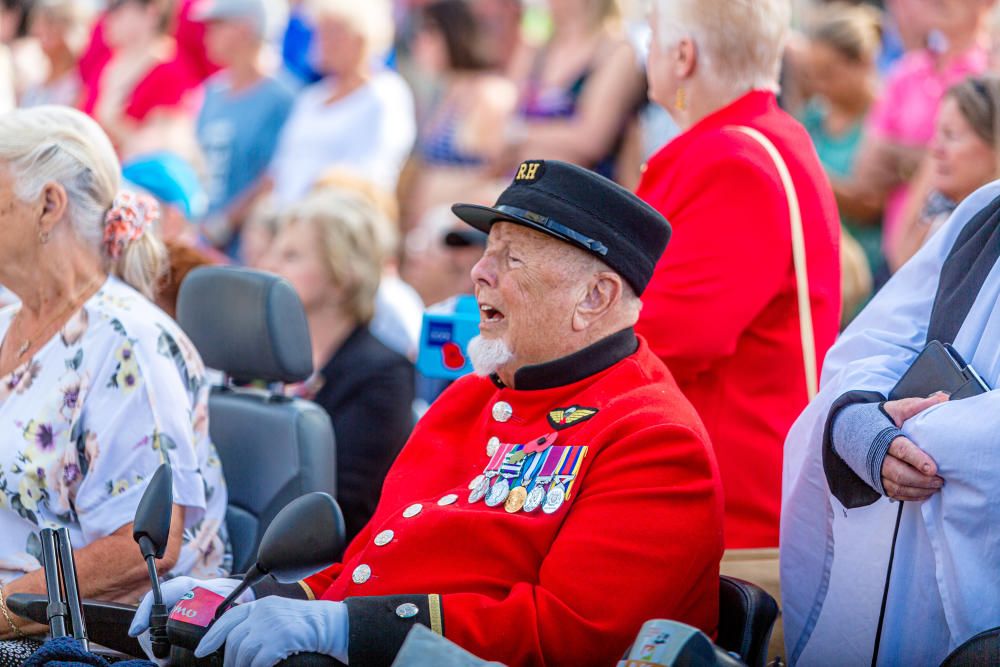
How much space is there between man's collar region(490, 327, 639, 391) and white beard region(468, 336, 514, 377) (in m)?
0.05

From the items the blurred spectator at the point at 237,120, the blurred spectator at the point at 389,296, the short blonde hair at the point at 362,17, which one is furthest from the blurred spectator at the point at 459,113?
the blurred spectator at the point at 389,296

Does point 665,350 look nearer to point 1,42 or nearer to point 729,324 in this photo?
point 729,324

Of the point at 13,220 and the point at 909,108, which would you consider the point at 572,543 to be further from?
the point at 909,108

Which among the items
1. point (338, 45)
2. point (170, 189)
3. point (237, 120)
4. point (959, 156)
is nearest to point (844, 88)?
point (338, 45)

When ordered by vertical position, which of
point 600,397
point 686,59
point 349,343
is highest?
point 686,59

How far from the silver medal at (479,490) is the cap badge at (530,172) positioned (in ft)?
2.08

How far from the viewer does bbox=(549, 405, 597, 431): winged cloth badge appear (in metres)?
2.99

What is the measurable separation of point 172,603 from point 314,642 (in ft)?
1.62

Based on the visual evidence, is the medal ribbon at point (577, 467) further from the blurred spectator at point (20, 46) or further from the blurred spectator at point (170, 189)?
the blurred spectator at point (20, 46)

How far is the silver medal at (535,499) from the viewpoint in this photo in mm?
2898

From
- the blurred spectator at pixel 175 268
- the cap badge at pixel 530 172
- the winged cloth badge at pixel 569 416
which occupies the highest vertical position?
the cap badge at pixel 530 172

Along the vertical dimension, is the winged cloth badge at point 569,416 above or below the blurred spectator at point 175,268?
above

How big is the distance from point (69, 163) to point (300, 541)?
1.43 metres

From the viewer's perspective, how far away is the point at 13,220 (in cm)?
360
